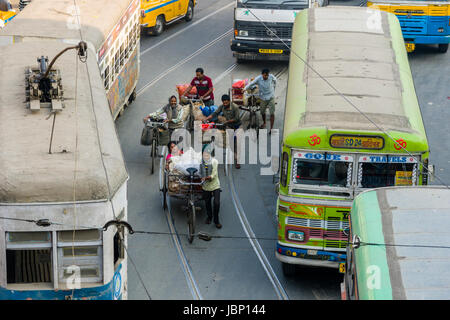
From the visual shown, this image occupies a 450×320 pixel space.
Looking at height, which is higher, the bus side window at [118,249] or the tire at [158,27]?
the bus side window at [118,249]

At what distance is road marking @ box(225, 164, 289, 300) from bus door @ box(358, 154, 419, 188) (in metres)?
2.30

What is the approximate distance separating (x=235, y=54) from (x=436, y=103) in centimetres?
599

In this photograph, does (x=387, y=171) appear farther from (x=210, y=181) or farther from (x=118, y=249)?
(x=118, y=249)

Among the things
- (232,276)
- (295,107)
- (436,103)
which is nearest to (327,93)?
(295,107)

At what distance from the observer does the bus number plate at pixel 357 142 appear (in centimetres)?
1425

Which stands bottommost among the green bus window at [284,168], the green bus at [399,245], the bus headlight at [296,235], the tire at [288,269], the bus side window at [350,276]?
the tire at [288,269]

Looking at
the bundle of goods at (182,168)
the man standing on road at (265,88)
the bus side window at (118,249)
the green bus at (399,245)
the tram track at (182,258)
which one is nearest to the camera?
the green bus at (399,245)

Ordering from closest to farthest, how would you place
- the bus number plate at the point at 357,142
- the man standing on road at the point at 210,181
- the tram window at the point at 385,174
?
the bus number plate at the point at 357,142
the tram window at the point at 385,174
the man standing on road at the point at 210,181

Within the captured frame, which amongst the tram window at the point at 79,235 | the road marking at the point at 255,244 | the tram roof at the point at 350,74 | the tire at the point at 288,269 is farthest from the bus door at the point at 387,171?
the tram window at the point at 79,235

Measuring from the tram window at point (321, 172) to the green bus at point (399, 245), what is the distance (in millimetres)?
1487

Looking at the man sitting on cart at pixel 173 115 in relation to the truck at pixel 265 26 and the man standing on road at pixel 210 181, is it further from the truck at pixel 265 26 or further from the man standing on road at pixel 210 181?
the truck at pixel 265 26

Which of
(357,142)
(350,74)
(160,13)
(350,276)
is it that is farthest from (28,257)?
(160,13)

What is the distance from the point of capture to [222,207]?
18500 mm

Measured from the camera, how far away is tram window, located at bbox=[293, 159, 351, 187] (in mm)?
14531
